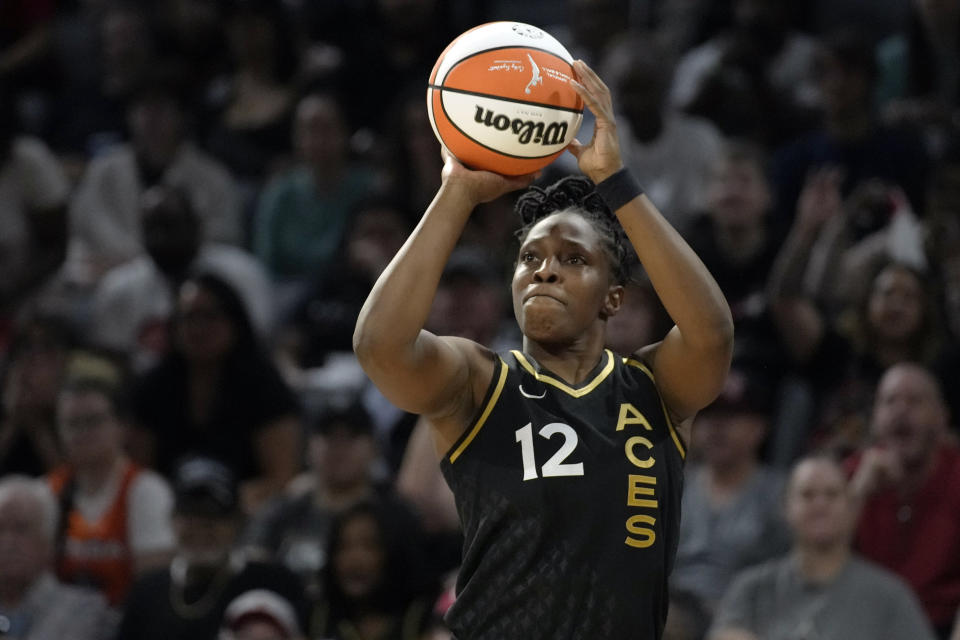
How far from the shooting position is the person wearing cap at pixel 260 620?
6.61 m

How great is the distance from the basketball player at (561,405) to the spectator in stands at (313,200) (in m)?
5.97

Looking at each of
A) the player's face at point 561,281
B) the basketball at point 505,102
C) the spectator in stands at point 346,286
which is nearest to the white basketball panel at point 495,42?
the basketball at point 505,102

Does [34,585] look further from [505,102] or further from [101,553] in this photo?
[505,102]

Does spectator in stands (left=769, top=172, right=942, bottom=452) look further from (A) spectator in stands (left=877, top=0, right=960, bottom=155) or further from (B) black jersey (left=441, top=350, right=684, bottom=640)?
(B) black jersey (left=441, top=350, right=684, bottom=640)

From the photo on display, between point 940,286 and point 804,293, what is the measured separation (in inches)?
27.7

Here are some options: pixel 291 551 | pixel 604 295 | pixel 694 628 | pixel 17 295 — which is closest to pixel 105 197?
pixel 17 295

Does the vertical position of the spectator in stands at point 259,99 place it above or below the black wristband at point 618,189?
below

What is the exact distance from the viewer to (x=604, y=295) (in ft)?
13.1

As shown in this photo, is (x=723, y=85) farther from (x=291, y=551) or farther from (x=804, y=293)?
(x=291, y=551)

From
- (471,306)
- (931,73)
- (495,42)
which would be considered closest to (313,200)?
(471,306)

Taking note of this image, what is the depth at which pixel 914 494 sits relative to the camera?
7.01 metres

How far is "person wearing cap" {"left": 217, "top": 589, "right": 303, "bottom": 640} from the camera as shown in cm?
661

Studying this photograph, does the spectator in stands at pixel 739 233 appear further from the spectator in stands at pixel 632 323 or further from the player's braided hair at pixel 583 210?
the player's braided hair at pixel 583 210

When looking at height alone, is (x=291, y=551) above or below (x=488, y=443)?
below
